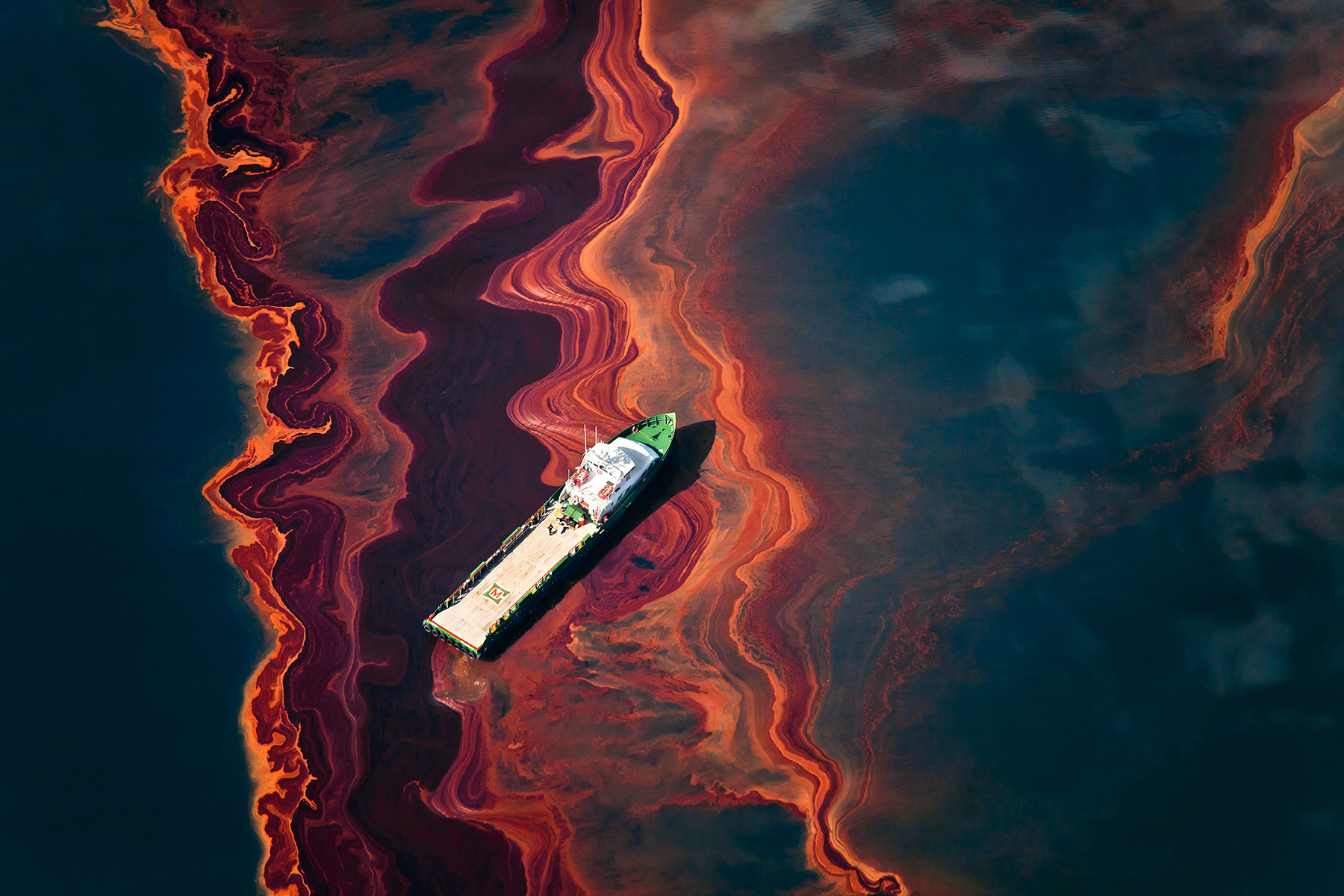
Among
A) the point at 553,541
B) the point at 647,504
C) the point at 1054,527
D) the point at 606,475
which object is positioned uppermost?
the point at 606,475

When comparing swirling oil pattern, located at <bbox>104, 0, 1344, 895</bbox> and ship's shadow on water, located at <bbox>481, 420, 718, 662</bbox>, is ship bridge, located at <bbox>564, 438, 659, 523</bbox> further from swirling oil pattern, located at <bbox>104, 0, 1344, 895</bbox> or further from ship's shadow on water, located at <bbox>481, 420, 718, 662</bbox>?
swirling oil pattern, located at <bbox>104, 0, 1344, 895</bbox>

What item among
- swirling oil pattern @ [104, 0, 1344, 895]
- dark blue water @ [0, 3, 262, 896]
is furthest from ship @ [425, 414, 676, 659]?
dark blue water @ [0, 3, 262, 896]

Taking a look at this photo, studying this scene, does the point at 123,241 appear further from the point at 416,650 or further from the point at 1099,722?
the point at 1099,722

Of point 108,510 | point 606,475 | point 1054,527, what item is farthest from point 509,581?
point 1054,527

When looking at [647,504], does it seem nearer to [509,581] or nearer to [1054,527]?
[509,581]

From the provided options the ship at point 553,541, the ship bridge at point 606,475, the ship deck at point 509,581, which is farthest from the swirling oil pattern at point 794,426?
the ship bridge at point 606,475

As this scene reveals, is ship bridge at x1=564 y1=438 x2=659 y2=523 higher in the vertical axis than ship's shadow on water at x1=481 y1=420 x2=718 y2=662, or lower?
higher

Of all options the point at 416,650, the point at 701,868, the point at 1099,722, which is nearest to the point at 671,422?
the point at 416,650

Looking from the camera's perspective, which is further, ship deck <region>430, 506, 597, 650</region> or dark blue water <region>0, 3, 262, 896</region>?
ship deck <region>430, 506, 597, 650</region>
